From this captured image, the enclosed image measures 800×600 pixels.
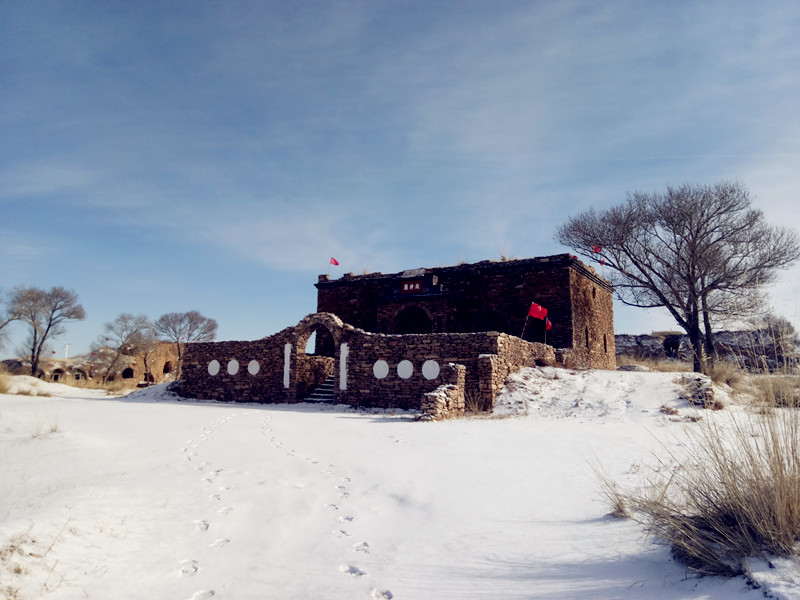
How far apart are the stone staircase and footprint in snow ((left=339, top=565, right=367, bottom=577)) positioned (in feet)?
48.8

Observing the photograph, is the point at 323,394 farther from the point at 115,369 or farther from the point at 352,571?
the point at 115,369

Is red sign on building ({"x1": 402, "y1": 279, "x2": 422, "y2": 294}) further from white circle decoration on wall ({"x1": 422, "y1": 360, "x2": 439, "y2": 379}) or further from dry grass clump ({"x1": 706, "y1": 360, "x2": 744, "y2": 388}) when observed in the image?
dry grass clump ({"x1": 706, "y1": 360, "x2": 744, "y2": 388})

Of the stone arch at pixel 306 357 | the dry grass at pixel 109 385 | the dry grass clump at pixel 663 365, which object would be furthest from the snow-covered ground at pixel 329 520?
the dry grass at pixel 109 385

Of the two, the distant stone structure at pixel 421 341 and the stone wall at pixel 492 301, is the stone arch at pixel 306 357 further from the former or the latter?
the stone wall at pixel 492 301

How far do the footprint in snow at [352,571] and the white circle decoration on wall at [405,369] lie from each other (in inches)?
487

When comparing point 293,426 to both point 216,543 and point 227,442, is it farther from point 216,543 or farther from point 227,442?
point 216,543

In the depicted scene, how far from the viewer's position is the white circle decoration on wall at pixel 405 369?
16.2 metres

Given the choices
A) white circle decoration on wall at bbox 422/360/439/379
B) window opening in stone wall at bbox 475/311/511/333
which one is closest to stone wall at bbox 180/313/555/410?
→ white circle decoration on wall at bbox 422/360/439/379

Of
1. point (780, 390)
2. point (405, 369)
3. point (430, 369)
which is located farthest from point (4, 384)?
point (780, 390)

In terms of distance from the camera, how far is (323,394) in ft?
63.9

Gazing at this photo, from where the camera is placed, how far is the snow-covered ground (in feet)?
11.3

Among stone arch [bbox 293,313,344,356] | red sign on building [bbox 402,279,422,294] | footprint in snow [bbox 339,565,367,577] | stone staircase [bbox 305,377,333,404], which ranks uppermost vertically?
red sign on building [bbox 402,279,422,294]

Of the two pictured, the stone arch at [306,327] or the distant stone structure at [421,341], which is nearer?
the distant stone structure at [421,341]

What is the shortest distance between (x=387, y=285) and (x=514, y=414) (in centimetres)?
1187
